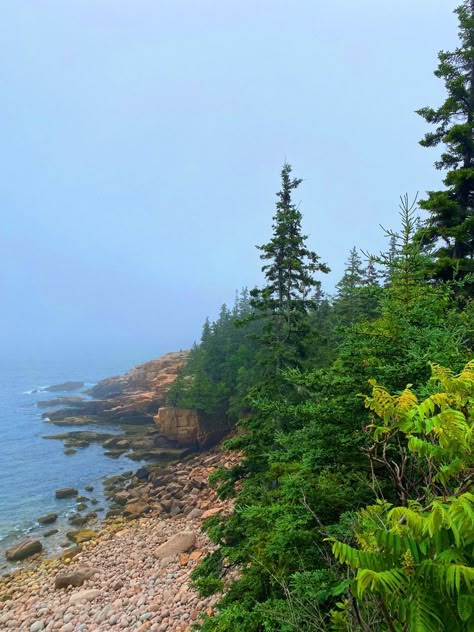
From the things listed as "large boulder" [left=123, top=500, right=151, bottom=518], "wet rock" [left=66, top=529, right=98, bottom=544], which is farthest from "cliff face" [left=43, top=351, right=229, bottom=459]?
"wet rock" [left=66, top=529, right=98, bottom=544]

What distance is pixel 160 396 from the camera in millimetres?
49312

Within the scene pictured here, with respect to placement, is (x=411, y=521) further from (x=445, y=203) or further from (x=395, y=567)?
(x=445, y=203)

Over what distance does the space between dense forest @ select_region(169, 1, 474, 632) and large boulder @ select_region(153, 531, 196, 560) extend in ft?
26.0

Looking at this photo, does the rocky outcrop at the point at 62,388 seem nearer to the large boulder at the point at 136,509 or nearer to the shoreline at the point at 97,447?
the shoreline at the point at 97,447

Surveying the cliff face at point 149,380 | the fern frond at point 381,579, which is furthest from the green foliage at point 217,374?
the fern frond at point 381,579

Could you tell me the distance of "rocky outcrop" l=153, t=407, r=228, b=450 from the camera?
33781 millimetres

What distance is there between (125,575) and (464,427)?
1846 cm

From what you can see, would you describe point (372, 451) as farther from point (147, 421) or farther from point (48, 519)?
point (147, 421)

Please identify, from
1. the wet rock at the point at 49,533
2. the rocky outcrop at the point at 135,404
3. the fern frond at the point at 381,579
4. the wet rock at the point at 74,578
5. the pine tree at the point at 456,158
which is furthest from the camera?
the rocky outcrop at the point at 135,404

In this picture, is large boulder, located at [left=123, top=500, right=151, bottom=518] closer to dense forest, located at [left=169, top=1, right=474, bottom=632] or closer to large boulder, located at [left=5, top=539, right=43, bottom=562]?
large boulder, located at [left=5, top=539, right=43, bottom=562]

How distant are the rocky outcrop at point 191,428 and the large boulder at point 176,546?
1617cm

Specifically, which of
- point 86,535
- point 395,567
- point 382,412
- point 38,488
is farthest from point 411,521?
point 38,488

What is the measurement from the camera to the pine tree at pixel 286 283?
13.6 meters

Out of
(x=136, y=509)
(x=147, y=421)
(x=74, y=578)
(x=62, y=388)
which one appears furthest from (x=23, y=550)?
(x=62, y=388)
